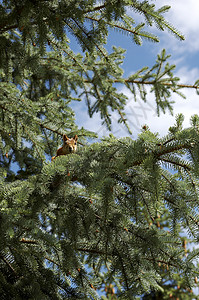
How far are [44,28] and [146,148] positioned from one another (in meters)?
1.50

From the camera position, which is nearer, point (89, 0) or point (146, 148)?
point (146, 148)

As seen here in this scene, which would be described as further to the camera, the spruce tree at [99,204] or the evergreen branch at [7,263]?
the evergreen branch at [7,263]

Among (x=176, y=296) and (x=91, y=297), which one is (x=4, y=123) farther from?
(x=176, y=296)

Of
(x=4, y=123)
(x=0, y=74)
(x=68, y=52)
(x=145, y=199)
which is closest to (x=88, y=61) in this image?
(x=68, y=52)

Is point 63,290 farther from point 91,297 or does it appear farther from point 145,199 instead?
point 145,199

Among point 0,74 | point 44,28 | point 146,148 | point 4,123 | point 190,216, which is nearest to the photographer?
point 146,148

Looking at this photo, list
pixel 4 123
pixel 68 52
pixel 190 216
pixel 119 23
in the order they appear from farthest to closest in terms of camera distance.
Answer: pixel 68 52 → pixel 4 123 → pixel 119 23 → pixel 190 216

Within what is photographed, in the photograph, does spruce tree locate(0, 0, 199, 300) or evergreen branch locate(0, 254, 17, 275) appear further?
evergreen branch locate(0, 254, 17, 275)

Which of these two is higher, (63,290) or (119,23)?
(119,23)

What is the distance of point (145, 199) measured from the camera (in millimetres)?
2000

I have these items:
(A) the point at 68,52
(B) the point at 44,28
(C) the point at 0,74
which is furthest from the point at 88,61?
(B) the point at 44,28

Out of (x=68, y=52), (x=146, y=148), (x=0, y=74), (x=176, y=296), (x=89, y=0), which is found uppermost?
(x=0, y=74)

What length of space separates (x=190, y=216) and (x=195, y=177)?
0.33 meters

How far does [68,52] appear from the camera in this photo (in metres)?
4.02
